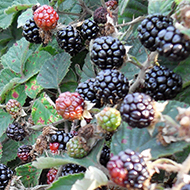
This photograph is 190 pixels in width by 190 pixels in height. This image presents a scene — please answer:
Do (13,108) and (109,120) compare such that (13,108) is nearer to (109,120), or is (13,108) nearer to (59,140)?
(59,140)

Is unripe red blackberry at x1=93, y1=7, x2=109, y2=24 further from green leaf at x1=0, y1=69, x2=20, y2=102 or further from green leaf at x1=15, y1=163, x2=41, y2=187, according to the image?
green leaf at x1=15, y1=163, x2=41, y2=187

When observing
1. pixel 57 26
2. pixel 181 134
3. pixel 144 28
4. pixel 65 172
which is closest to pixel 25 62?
pixel 57 26

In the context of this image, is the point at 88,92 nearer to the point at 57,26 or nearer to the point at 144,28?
the point at 144,28

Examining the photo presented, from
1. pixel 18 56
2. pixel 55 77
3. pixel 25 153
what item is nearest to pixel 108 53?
pixel 55 77

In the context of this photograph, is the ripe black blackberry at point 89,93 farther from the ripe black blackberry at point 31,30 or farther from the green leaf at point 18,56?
the green leaf at point 18,56

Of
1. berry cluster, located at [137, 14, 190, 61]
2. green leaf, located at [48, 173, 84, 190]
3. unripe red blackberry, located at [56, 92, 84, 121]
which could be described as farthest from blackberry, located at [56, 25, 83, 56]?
green leaf, located at [48, 173, 84, 190]
